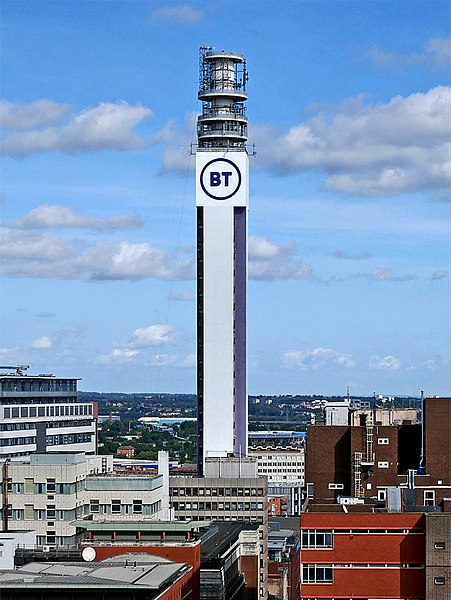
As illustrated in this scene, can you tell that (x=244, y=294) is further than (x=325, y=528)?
Yes

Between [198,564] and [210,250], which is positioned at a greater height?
[210,250]

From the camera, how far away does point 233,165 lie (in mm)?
183375

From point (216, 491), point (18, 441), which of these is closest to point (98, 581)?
point (216, 491)

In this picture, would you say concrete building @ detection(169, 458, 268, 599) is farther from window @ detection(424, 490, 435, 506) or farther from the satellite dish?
the satellite dish

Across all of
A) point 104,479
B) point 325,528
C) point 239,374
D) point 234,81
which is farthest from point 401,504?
point 234,81

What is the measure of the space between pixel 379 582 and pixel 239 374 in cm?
9633

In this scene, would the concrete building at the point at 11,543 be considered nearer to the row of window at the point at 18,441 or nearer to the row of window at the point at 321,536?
the row of window at the point at 321,536

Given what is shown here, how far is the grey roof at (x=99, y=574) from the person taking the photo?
202 feet

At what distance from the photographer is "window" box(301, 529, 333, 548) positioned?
8406 centimetres

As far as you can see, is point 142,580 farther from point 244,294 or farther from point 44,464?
point 244,294

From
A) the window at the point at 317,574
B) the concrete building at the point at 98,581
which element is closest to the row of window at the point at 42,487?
the window at the point at 317,574

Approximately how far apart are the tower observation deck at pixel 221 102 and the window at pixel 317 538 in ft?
350

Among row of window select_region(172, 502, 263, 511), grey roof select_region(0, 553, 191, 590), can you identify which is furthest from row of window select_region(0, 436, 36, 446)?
grey roof select_region(0, 553, 191, 590)

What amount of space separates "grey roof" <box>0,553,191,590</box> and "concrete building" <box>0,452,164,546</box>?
31295mm
